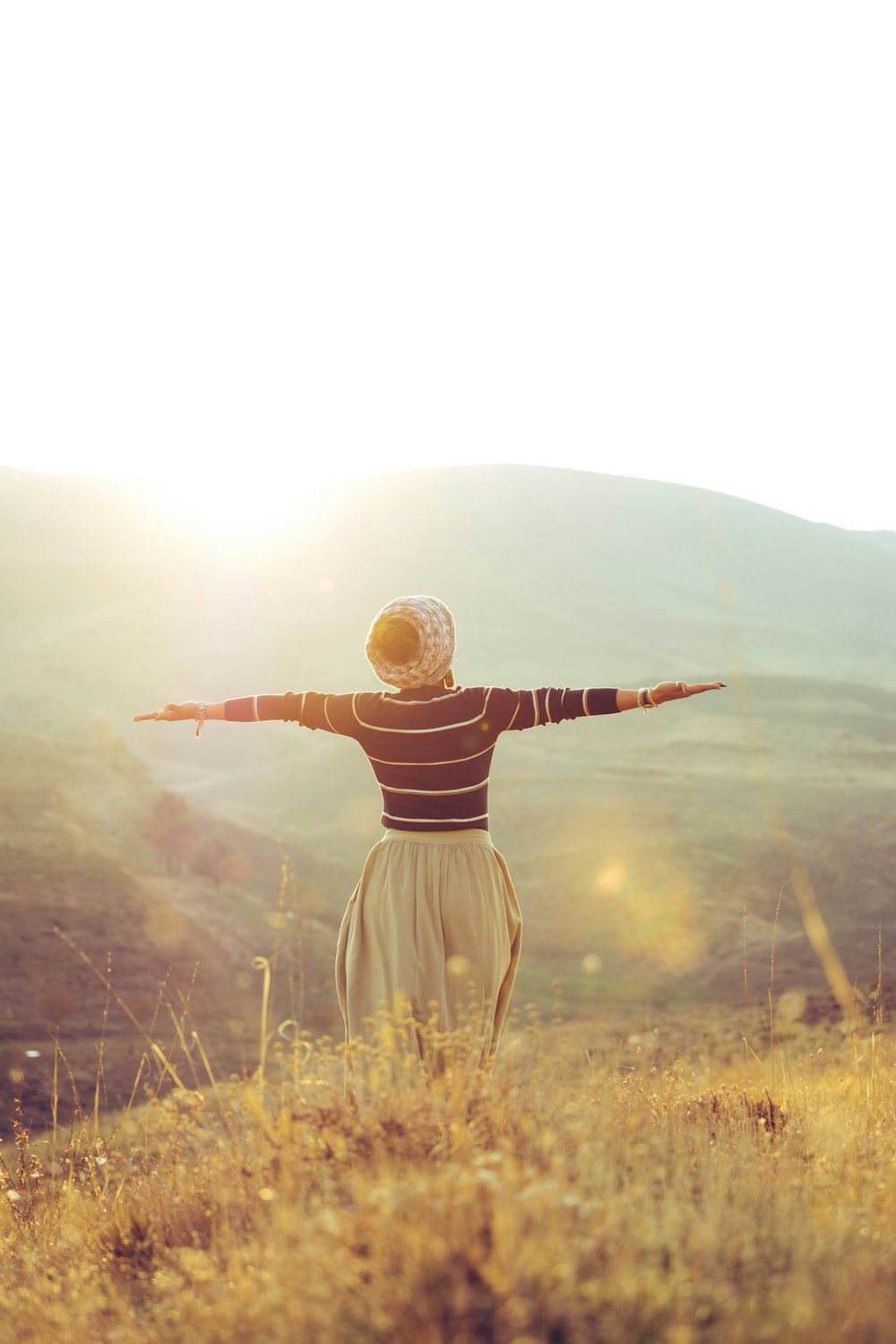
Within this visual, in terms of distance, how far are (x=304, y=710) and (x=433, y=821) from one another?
0.66 meters

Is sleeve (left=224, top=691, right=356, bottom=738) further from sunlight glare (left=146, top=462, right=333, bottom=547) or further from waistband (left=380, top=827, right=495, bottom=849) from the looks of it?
sunlight glare (left=146, top=462, right=333, bottom=547)

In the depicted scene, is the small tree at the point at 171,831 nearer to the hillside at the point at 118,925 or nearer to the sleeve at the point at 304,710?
the hillside at the point at 118,925

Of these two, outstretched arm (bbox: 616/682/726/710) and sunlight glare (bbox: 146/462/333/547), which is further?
sunlight glare (bbox: 146/462/333/547)

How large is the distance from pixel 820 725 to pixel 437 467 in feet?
319

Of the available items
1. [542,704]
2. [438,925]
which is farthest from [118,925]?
[542,704]

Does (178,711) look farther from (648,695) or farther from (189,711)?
(648,695)

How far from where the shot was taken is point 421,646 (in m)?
3.85

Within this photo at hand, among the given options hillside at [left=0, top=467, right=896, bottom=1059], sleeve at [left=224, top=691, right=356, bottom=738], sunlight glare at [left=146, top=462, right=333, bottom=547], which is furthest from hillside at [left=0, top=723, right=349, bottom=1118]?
sunlight glare at [left=146, top=462, right=333, bottom=547]

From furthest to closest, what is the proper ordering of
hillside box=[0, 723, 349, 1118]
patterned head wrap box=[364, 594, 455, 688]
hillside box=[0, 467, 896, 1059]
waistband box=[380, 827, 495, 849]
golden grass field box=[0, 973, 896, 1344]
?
hillside box=[0, 467, 896, 1059], hillside box=[0, 723, 349, 1118], waistband box=[380, 827, 495, 849], patterned head wrap box=[364, 594, 455, 688], golden grass field box=[0, 973, 896, 1344]

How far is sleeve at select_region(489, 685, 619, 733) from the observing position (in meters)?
3.93

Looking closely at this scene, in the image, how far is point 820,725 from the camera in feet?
211

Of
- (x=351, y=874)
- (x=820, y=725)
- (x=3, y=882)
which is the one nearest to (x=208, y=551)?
(x=820, y=725)

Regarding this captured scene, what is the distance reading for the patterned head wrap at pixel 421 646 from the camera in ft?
12.7

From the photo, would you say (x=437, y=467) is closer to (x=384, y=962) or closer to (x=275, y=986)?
(x=275, y=986)
